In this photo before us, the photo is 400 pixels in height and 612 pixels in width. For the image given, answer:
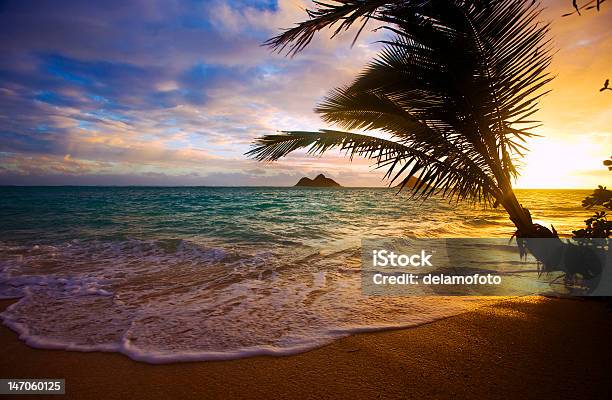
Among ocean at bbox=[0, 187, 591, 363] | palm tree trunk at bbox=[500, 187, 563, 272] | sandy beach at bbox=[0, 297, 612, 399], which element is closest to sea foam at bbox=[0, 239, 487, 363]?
ocean at bbox=[0, 187, 591, 363]

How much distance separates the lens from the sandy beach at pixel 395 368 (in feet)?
7.42

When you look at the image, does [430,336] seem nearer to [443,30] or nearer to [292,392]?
[292,392]

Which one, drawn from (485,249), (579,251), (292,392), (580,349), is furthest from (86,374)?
(485,249)

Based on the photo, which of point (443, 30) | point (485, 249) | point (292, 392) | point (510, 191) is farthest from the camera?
point (485, 249)

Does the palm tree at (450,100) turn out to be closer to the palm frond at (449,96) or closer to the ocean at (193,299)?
the palm frond at (449,96)

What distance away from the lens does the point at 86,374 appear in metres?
2.64

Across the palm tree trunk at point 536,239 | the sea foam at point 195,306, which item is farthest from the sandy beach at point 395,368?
the palm tree trunk at point 536,239

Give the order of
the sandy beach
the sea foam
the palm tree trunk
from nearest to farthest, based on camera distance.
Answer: the sandy beach < the sea foam < the palm tree trunk

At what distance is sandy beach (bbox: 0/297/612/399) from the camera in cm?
226

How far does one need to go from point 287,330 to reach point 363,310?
119 cm

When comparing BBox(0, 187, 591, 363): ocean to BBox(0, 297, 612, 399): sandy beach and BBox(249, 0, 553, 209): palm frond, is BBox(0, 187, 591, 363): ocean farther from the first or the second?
BBox(249, 0, 553, 209): palm frond

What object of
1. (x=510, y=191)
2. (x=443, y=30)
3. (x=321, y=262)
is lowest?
(x=321, y=262)

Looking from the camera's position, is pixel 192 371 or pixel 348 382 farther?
pixel 192 371

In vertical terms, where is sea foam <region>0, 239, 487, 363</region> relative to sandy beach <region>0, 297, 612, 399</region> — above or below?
below
